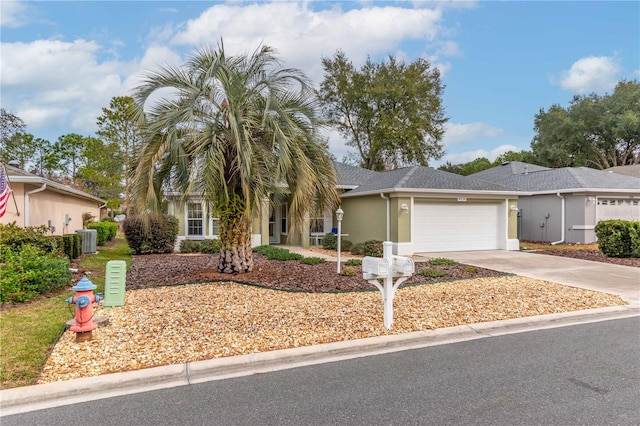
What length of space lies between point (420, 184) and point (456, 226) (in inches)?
90.4

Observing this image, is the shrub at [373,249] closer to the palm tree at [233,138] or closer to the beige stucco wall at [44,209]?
the palm tree at [233,138]

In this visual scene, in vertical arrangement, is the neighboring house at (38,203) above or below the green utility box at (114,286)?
above

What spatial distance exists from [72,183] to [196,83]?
3466cm

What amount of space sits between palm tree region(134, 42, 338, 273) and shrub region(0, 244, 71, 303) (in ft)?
6.35

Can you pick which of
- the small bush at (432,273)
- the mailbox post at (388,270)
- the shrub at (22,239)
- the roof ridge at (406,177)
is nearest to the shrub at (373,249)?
the roof ridge at (406,177)

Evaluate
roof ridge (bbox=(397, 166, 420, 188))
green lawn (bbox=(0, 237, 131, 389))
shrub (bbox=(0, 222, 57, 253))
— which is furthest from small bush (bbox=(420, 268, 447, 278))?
shrub (bbox=(0, 222, 57, 253))

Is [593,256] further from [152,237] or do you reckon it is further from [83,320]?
[152,237]

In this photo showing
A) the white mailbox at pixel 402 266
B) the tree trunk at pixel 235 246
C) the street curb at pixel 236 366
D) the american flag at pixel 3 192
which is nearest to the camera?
the street curb at pixel 236 366

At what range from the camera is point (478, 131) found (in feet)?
103

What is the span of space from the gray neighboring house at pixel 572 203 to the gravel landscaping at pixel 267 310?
991 cm

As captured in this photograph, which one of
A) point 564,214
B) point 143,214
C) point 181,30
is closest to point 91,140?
point 181,30

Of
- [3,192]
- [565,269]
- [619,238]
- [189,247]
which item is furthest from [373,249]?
[3,192]

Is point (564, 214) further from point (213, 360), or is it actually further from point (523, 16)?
point (213, 360)

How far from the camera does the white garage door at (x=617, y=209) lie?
55.2 feet
